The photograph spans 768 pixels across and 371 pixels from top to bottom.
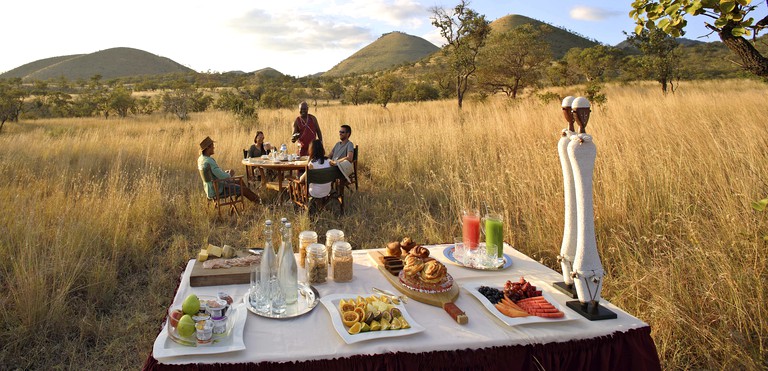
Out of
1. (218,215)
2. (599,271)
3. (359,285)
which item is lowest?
(218,215)

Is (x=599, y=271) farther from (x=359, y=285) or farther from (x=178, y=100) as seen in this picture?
(x=178, y=100)

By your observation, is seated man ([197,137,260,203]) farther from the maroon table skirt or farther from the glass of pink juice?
the maroon table skirt

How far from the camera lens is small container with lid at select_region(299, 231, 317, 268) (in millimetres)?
2113

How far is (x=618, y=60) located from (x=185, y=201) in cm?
2720

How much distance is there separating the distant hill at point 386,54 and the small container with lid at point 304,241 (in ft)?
A: 286

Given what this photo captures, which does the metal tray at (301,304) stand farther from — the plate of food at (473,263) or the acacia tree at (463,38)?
the acacia tree at (463,38)

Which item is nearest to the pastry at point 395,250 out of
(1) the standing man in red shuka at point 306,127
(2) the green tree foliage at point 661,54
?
(1) the standing man in red shuka at point 306,127

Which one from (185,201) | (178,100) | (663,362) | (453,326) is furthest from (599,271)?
(178,100)

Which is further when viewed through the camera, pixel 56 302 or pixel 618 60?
pixel 618 60

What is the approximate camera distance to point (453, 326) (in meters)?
1.61

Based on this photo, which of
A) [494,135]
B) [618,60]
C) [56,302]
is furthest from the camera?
[618,60]

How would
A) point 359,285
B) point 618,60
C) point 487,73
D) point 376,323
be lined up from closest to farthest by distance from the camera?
point 376,323
point 359,285
point 487,73
point 618,60

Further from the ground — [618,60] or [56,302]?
[618,60]

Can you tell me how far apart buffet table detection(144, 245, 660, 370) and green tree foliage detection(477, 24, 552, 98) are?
16.6m
